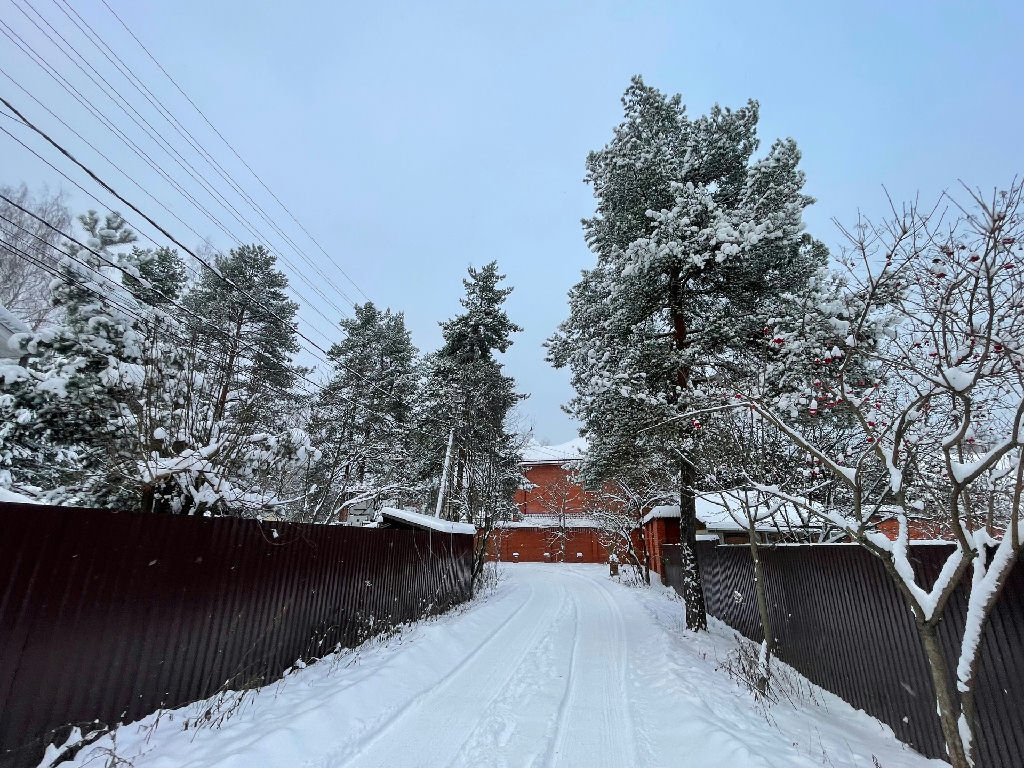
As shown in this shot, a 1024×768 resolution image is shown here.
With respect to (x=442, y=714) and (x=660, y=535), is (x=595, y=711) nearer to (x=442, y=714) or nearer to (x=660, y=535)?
(x=442, y=714)

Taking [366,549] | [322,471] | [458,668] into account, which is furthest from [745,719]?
[322,471]

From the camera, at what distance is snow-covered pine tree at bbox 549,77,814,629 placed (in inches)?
348

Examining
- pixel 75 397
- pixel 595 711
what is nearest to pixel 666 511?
pixel 595 711

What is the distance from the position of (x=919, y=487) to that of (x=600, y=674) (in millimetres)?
5680

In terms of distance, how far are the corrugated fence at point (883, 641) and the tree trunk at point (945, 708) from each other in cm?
78

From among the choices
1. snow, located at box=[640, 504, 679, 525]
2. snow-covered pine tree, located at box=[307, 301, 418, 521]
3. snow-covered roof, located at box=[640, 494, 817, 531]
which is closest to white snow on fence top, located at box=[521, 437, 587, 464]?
snow-covered pine tree, located at box=[307, 301, 418, 521]

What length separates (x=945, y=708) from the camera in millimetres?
2857

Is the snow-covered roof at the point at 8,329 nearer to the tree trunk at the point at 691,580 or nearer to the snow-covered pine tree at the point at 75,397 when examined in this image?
the snow-covered pine tree at the point at 75,397

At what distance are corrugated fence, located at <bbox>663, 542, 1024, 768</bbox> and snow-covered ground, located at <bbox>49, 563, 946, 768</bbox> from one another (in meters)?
0.33

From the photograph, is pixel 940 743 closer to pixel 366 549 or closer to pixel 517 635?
pixel 517 635

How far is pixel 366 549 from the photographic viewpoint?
324 inches

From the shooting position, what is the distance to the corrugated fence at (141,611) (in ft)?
10.7

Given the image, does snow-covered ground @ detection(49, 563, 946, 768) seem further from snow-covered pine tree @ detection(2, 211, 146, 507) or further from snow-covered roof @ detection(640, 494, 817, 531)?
snow-covered roof @ detection(640, 494, 817, 531)

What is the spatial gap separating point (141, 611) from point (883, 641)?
705cm
